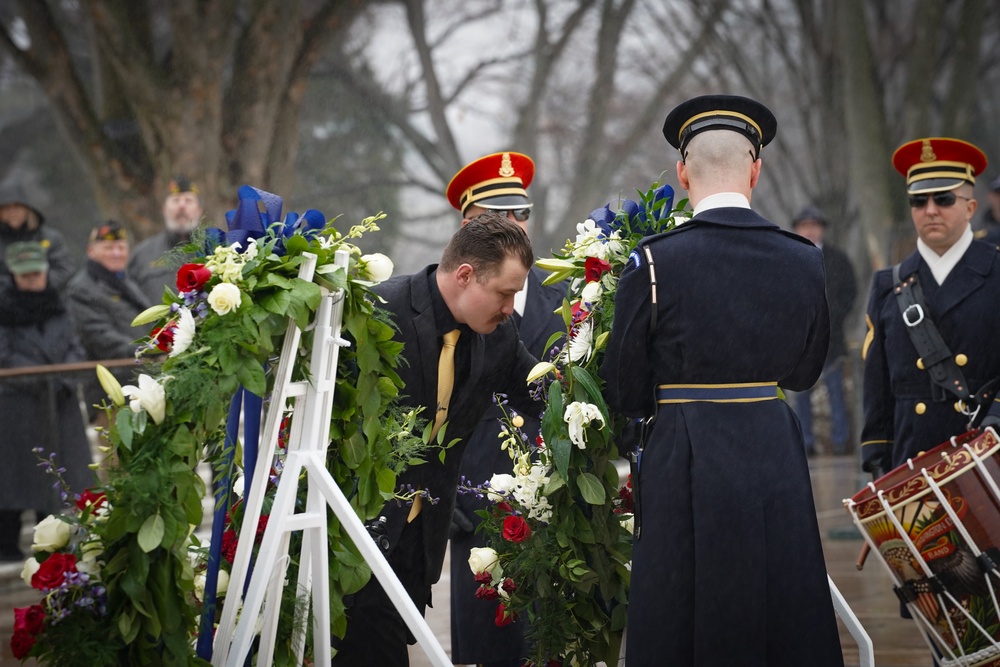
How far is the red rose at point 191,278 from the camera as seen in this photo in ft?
10.5

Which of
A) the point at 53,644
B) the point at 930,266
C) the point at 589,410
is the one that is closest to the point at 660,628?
the point at 589,410

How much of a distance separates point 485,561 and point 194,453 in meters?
1.13

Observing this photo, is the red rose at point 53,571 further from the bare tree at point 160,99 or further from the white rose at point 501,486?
the bare tree at point 160,99

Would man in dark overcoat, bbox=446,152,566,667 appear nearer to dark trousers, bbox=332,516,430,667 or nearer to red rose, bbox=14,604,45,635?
dark trousers, bbox=332,516,430,667

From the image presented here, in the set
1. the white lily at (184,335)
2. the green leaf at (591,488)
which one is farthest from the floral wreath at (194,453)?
the green leaf at (591,488)

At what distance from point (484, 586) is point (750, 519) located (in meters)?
1.05

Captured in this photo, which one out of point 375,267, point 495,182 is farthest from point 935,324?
point 375,267

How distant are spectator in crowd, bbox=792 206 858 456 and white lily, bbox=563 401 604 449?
8.14 meters

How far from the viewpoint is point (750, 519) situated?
10.6 ft

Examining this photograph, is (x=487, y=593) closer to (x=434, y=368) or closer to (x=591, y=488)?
(x=591, y=488)

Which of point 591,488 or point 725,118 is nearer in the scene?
point 725,118

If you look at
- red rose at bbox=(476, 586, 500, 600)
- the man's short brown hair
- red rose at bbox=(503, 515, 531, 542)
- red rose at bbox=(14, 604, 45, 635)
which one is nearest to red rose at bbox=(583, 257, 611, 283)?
the man's short brown hair

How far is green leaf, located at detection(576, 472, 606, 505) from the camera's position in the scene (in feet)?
12.1

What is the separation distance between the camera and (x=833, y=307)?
12.1 metres
